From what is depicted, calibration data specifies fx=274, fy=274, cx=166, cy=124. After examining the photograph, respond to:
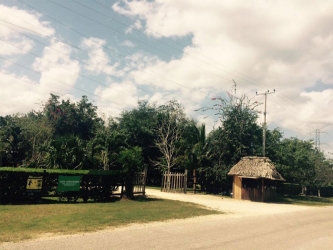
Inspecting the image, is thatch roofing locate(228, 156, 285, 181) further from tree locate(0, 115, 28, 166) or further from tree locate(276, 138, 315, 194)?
tree locate(0, 115, 28, 166)

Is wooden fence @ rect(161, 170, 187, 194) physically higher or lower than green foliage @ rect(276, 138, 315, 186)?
lower

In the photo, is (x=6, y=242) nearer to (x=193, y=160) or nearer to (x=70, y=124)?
(x=193, y=160)

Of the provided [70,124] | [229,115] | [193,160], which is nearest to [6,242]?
[193,160]

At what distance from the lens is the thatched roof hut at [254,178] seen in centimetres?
2773

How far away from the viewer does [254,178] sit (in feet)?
91.2

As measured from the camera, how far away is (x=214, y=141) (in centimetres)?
3397

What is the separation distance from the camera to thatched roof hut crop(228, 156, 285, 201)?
27734 mm

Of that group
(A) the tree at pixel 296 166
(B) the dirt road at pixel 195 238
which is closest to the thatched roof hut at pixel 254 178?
(A) the tree at pixel 296 166

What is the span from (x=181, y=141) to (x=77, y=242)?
2933cm

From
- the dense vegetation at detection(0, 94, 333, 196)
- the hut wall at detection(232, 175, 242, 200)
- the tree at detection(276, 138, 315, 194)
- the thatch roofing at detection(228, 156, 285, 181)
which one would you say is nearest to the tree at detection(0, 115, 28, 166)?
the dense vegetation at detection(0, 94, 333, 196)

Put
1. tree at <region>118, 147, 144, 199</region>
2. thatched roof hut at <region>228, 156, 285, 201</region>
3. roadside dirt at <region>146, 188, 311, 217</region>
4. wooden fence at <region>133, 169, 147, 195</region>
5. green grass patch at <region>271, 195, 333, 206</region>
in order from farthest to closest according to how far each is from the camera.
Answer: green grass patch at <region>271, 195, 333, 206</region> → thatched roof hut at <region>228, 156, 285, 201</region> → wooden fence at <region>133, 169, 147, 195</region> → tree at <region>118, 147, 144, 199</region> → roadside dirt at <region>146, 188, 311, 217</region>

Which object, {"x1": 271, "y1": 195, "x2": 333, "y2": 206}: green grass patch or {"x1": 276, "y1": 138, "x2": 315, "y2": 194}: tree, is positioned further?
{"x1": 276, "y1": 138, "x2": 315, "y2": 194}: tree

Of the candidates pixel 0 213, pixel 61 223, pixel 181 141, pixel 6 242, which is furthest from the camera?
pixel 181 141

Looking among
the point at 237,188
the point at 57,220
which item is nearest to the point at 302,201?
the point at 237,188
